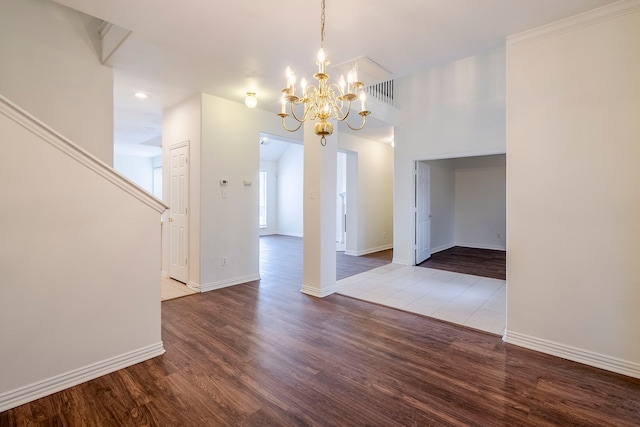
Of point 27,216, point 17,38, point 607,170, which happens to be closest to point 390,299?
point 607,170

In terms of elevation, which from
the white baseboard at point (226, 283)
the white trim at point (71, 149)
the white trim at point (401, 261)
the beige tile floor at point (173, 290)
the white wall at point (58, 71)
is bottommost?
the beige tile floor at point (173, 290)

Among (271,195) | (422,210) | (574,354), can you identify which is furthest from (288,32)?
(271,195)

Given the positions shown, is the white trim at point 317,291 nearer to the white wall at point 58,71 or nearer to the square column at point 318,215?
the square column at point 318,215

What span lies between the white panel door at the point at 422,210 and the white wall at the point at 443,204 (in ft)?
2.64

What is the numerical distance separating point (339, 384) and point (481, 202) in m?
7.25

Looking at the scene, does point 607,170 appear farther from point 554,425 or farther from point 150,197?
point 150,197

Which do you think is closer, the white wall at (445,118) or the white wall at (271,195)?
the white wall at (445,118)

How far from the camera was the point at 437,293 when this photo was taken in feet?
13.4

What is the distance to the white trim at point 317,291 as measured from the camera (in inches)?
156

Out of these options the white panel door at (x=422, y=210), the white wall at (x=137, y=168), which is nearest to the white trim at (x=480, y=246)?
the white panel door at (x=422, y=210)

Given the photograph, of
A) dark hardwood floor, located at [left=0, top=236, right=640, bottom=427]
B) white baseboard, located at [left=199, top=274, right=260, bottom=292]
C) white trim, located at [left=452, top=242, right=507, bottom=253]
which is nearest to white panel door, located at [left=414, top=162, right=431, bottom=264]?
white trim, located at [left=452, top=242, right=507, bottom=253]

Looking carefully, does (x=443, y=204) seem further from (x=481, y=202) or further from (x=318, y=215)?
(x=318, y=215)

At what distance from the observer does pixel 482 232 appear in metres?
7.86

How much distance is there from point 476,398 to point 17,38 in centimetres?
482
